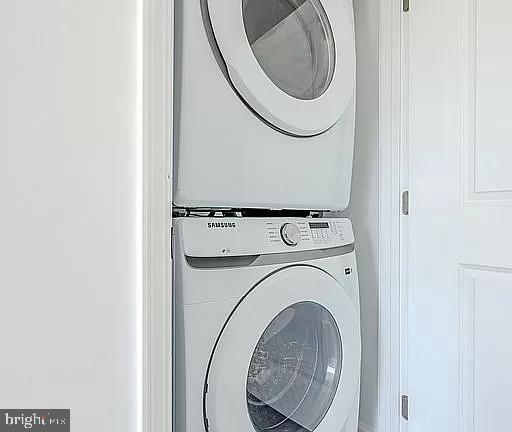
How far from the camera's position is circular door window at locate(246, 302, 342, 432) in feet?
3.50

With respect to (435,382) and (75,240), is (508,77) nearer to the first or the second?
(435,382)

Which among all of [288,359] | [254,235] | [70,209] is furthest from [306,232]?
[70,209]

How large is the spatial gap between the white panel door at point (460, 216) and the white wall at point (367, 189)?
145mm

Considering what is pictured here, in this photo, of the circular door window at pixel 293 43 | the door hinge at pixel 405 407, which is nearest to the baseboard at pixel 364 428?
the door hinge at pixel 405 407

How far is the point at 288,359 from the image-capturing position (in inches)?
45.1

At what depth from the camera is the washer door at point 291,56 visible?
36.7 inches

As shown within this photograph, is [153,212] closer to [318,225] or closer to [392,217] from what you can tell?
[318,225]

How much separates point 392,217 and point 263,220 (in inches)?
20.9

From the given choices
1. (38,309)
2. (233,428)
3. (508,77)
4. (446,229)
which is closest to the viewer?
(38,309)

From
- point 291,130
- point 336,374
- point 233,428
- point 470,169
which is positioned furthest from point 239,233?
point 470,169

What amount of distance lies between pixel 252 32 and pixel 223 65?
19 cm

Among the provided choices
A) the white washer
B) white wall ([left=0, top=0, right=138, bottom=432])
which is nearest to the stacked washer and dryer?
→ the white washer

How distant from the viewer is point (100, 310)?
751 mm

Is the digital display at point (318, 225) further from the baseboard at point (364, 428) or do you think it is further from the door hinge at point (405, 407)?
the baseboard at point (364, 428)
